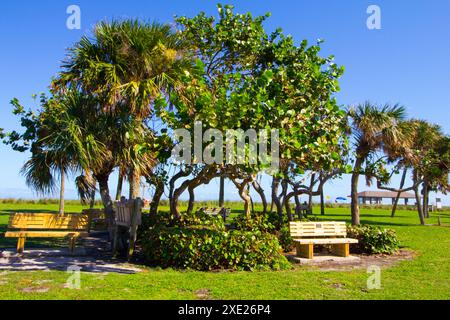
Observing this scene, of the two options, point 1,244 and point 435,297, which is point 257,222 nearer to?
point 435,297

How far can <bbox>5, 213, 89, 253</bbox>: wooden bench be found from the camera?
906 cm

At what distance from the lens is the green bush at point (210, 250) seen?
7699 mm

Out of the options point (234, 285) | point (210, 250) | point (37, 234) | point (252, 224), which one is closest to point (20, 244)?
point (37, 234)

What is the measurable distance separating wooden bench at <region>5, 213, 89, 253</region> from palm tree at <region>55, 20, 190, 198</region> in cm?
162

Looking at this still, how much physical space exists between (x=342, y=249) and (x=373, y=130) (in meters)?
7.51

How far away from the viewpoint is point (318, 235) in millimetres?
10062

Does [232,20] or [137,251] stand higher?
[232,20]

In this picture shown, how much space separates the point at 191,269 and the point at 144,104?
4008 mm

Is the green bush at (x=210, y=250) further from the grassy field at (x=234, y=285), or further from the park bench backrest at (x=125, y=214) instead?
the park bench backrest at (x=125, y=214)

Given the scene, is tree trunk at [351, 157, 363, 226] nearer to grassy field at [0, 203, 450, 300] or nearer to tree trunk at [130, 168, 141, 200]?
grassy field at [0, 203, 450, 300]

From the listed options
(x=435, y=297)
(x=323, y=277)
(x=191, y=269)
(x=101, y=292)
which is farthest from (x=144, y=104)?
(x=435, y=297)

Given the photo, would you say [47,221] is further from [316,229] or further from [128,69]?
[316,229]

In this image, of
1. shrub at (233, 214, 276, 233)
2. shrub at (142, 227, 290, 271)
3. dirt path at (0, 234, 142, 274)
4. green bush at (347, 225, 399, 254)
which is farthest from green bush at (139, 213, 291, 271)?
green bush at (347, 225, 399, 254)
